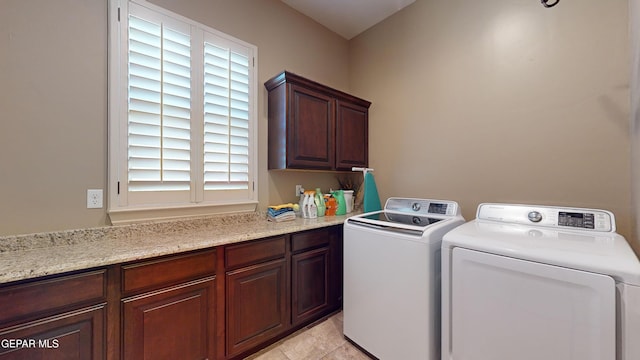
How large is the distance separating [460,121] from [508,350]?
1.66 m

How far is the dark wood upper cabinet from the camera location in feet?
7.13

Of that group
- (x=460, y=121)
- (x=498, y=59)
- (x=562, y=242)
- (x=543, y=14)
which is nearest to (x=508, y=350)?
(x=562, y=242)

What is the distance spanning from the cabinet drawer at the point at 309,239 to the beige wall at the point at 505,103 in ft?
3.20

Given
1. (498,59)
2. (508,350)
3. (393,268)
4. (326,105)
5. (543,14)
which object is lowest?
(508,350)

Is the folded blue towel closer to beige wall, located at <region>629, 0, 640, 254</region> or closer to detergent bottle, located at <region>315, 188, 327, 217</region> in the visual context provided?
detergent bottle, located at <region>315, 188, 327, 217</region>

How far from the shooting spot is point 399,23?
A: 2562mm

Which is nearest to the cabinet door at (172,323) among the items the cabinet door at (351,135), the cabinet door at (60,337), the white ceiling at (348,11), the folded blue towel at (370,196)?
the cabinet door at (60,337)

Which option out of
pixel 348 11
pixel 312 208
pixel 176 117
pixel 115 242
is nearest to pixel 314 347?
pixel 312 208

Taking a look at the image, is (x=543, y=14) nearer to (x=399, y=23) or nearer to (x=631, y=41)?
(x=631, y=41)

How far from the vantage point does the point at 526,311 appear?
3.50 ft

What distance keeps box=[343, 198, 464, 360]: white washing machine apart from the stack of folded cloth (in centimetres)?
60

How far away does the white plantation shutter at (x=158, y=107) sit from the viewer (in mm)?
1621

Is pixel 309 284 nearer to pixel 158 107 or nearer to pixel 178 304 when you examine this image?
pixel 178 304

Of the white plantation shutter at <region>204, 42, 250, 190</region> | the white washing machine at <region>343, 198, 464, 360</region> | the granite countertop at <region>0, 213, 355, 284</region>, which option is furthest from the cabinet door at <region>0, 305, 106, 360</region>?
the white washing machine at <region>343, 198, 464, 360</region>
